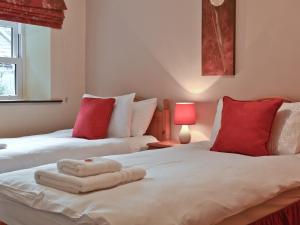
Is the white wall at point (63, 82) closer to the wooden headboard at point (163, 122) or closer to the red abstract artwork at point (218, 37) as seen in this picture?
the wooden headboard at point (163, 122)

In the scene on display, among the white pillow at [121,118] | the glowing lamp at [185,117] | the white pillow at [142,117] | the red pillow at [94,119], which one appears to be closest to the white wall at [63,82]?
the red pillow at [94,119]

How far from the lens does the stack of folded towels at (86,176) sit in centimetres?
159

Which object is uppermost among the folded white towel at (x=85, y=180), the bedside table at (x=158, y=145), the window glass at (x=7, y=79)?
the window glass at (x=7, y=79)

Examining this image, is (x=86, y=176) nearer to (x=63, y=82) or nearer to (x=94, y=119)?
(x=94, y=119)

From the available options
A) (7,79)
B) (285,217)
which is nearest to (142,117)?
(7,79)

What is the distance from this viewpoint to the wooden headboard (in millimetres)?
3639

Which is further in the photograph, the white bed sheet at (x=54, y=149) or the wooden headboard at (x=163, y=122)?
the wooden headboard at (x=163, y=122)

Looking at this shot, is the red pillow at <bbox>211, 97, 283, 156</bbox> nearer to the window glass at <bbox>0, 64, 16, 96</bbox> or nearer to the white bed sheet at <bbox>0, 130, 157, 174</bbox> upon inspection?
the white bed sheet at <bbox>0, 130, 157, 174</bbox>

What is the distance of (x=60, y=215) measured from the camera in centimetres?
150

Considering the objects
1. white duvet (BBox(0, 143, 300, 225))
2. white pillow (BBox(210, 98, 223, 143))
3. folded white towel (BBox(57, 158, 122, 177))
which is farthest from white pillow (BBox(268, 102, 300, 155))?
folded white towel (BBox(57, 158, 122, 177))

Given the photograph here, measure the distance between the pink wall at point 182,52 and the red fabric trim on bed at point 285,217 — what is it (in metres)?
1.14

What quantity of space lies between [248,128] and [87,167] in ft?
4.19

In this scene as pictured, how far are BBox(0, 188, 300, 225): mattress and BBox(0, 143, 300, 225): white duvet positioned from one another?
4 centimetres

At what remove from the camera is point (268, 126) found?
2516mm
